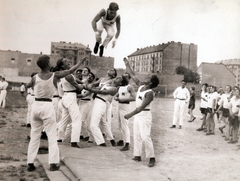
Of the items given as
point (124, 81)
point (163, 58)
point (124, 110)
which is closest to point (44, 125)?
point (124, 110)

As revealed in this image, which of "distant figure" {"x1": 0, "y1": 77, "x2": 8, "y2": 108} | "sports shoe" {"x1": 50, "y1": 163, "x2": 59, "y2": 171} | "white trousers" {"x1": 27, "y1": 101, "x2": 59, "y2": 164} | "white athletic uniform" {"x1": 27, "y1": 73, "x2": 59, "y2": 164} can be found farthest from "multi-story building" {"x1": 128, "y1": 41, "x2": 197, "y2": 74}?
"distant figure" {"x1": 0, "y1": 77, "x2": 8, "y2": 108}

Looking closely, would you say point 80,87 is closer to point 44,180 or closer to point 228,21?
point 44,180

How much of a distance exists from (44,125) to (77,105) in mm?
1208

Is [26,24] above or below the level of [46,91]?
above

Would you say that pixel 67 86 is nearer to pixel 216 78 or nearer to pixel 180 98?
pixel 180 98

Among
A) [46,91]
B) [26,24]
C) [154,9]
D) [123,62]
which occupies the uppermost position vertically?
[154,9]

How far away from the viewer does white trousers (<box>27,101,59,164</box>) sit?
4023 millimetres

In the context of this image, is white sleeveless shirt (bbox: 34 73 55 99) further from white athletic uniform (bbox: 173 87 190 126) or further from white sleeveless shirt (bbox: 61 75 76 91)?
white athletic uniform (bbox: 173 87 190 126)

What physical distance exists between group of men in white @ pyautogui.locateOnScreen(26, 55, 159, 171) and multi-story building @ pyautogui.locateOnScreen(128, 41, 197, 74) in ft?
1.37

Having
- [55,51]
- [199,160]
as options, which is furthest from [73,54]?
[199,160]

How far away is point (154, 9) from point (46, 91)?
7.56 ft

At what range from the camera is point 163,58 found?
21.0 feet

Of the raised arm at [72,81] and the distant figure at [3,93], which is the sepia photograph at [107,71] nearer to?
the raised arm at [72,81]

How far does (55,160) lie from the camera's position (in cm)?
405
